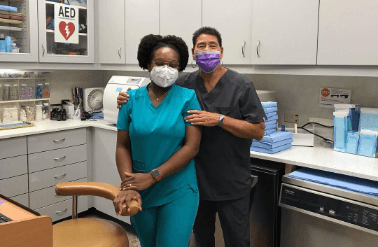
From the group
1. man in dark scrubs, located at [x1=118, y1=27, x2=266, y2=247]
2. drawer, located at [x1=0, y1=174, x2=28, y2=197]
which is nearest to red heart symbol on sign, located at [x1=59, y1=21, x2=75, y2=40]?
drawer, located at [x1=0, y1=174, x2=28, y2=197]

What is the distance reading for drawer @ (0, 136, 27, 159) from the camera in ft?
8.16

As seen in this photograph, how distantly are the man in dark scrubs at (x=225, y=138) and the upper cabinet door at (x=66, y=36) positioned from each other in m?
1.72

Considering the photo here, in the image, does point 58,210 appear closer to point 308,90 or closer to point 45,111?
point 45,111

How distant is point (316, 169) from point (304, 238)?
375 mm

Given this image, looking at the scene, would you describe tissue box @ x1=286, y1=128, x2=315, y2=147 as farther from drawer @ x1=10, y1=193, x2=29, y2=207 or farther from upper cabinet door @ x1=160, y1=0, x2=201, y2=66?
drawer @ x1=10, y1=193, x2=29, y2=207

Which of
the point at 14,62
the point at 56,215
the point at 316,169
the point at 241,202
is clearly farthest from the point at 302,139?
the point at 14,62

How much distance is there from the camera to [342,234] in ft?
5.76

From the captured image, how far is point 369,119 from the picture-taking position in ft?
6.63

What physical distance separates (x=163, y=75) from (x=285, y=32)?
1.01 meters

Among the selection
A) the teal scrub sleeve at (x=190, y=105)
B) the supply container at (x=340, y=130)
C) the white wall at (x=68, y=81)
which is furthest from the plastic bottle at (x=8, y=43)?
the supply container at (x=340, y=130)

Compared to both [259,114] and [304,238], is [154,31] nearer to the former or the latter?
[259,114]

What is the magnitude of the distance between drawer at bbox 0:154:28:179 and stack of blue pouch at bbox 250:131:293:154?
5.59 feet

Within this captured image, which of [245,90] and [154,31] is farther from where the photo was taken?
[154,31]

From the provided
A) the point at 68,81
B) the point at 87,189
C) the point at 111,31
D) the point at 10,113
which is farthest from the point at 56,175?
the point at 87,189
